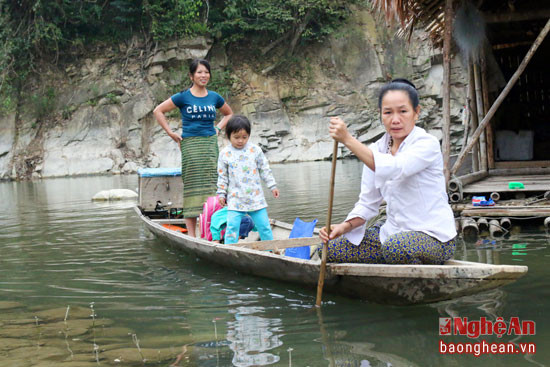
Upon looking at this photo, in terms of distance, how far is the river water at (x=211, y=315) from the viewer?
288 centimetres

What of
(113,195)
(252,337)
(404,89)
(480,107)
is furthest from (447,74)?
(113,195)

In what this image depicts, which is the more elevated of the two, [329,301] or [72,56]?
[72,56]

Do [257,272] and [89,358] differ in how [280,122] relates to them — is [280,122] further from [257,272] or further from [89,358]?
[89,358]

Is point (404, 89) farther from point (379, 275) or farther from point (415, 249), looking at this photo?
point (379, 275)

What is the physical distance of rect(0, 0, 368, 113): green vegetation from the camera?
22.6m

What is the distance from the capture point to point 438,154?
3.08 m

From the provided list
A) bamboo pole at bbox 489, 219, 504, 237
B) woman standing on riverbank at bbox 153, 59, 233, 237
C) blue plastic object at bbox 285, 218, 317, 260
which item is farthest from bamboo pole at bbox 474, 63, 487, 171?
blue plastic object at bbox 285, 218, 317, 260

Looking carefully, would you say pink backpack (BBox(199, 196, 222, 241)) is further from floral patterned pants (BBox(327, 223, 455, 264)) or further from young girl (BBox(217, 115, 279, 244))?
floral patterned pants (BBox(327, 223, 455, 264))

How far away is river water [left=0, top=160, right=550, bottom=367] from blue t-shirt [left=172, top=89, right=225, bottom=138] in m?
1.27

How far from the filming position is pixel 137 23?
24391mm

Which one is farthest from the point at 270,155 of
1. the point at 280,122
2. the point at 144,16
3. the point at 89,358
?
the point at 89,358

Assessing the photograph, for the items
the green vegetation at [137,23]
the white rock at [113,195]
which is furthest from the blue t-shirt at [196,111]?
the green vegetation at [137,23]

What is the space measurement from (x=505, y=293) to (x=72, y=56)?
2396 cm

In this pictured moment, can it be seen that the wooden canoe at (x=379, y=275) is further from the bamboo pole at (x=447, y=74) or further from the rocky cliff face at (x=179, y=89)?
the rocky cliff face at (x=179, y=89)
